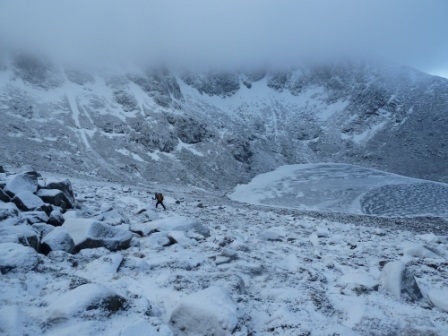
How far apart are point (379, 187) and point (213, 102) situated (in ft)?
212

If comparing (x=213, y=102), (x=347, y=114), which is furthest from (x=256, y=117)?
(x=347, y=114)

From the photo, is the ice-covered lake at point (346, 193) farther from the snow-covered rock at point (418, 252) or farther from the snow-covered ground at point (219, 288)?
the snow-covered ground at point (219, 288)

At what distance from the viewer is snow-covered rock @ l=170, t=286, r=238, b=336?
4137mm

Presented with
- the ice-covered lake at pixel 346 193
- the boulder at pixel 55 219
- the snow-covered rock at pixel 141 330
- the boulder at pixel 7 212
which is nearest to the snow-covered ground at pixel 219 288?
the snow-covered rock at pixel 141 330

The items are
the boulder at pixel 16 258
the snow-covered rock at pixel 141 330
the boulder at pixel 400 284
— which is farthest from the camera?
the boulder at pixel 400 284

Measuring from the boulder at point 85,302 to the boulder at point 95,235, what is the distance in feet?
9.32

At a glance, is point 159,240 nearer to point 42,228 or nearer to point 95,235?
point 95,235

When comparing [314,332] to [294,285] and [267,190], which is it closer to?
[294,285]

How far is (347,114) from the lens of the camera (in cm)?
10681

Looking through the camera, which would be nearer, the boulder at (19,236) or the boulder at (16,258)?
the boulder at (16,258)

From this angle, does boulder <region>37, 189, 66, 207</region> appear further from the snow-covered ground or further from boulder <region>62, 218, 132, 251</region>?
boulder <region>62, 218, 132, 251</region>

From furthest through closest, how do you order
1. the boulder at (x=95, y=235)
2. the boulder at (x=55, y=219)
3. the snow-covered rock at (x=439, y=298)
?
the boulder at (x=55, y=219) → the boulder at (x=95, y=235) → the snow-covered rock at (x=439, y=298)

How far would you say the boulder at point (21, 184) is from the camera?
376 inches

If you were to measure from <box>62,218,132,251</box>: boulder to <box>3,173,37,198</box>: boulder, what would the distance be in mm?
2889
